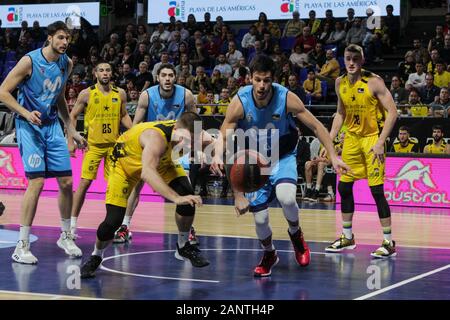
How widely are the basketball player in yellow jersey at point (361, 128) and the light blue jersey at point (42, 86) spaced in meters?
2.81

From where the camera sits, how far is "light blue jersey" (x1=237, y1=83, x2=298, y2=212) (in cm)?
680

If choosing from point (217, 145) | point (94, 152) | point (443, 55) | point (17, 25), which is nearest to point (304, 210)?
point (94, 152)

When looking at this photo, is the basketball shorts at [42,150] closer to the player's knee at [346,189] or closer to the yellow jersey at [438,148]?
the player's knee at [346,189]

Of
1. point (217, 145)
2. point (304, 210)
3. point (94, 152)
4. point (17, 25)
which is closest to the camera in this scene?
point (217, 145)

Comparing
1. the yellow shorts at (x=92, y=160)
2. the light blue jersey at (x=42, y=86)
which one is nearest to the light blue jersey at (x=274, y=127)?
the light blue jersey at (x=42, y=86)

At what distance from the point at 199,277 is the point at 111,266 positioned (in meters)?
0.98

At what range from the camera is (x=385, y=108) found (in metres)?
Result: 8.12

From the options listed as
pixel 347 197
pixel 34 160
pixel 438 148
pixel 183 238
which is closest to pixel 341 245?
pixel 347 197

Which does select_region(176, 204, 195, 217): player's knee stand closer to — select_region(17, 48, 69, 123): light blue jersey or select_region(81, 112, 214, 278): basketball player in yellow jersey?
select_region(81, 112, 214, 278): basketball player in yellow jersey

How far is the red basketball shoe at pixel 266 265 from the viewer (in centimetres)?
677

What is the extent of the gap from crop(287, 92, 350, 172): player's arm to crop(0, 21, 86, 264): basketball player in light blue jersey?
2296 mm

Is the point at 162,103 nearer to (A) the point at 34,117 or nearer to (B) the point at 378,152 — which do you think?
(A) the point at 34,117

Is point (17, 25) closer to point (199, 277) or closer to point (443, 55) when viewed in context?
point (443, 55)
